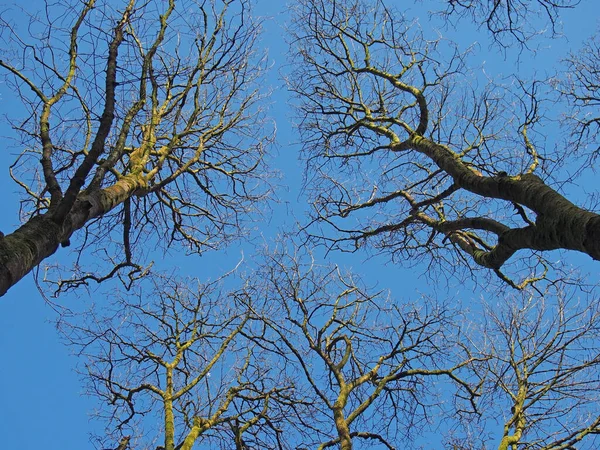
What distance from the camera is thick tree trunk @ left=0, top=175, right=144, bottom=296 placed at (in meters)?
2.98

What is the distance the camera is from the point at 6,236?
3.13 metres

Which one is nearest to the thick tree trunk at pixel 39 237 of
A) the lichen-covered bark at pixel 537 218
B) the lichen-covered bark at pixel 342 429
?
the lichen-covered bark at pixel 537 218

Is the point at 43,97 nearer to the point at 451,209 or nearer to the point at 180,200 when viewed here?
the point at 180,200

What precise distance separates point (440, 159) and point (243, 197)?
11.1 ft

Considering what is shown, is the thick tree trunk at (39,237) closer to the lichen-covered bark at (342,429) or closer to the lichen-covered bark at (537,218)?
the lichen-covered bark at (537,218)

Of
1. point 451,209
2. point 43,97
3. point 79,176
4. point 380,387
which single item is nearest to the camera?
point 79,176

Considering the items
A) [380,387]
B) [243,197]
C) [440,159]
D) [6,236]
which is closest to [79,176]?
[6,236]

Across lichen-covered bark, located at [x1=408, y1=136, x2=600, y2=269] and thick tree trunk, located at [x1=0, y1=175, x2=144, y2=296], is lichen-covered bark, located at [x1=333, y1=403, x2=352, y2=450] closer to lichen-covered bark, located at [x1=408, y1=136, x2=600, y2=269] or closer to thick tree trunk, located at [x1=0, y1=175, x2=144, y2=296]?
lichen-covered bark, located at [x1=408, y1=136, x2=600, y2=269]

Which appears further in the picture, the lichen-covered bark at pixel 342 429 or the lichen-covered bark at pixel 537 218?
the lichen-covered bark at pixel 342 429

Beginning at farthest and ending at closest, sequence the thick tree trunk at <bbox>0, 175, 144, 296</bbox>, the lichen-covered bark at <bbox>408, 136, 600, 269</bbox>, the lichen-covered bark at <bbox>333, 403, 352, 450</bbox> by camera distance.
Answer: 1. the lichen-covered bark at <bbox>333, 403, 352, 450</bbox>
2. the lichen-covered bark at <bbox>408, 136, 600, 269</bbox>
3. the thick tree trunk at <bbox>0, 175, 144, 296</bbox>

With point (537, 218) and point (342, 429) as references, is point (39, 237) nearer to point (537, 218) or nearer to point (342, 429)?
point (537, 218)

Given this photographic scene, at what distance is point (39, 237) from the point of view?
10.9ft

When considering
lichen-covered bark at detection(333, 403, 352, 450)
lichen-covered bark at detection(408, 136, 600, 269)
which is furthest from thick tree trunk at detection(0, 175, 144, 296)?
lichen-covered bark at detection(333, 403, 352, 450)

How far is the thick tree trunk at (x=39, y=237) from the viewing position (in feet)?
9.77
